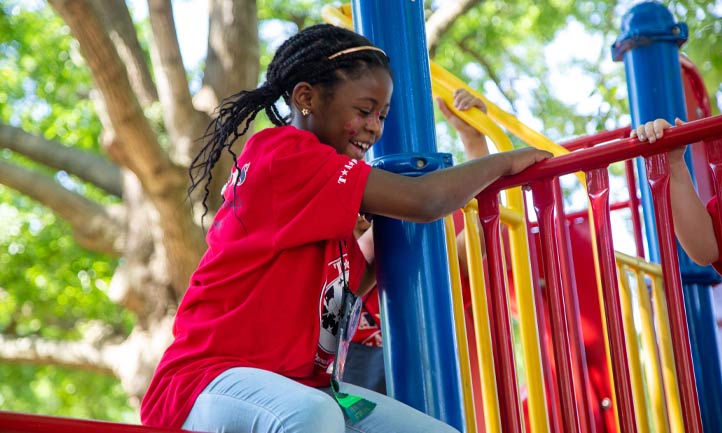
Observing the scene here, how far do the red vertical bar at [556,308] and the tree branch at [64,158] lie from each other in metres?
5.83

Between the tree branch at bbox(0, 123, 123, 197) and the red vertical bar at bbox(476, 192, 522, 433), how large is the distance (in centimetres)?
572

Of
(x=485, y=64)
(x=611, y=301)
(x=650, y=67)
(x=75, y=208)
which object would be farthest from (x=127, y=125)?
→ (x=485, y=64)

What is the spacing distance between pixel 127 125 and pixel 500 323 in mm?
4141

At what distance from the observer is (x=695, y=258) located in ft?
8.11

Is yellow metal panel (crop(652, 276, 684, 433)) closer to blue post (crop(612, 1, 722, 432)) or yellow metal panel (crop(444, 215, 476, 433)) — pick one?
blue post (crop(612, 1, 722, 432))

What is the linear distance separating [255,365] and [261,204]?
34cm

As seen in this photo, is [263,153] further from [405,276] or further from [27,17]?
[27,17]

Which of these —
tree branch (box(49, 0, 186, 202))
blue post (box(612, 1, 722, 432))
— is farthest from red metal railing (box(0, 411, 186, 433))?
tree branch (box(49, 0, 186, 202))

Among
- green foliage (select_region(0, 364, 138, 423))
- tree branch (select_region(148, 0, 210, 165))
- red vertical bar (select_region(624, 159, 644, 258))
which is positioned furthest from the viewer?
green foliage (select_region(0, 364, 138, 423))

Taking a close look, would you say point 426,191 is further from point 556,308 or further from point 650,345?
point 650,345

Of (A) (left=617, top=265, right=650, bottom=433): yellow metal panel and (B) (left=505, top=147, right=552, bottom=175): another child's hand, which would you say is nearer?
(B) (left=505, top=147, right=552, bottom=175): another child's hand

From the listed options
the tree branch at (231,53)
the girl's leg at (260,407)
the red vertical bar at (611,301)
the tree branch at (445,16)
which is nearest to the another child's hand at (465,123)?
the red vertical bar at (611,301)

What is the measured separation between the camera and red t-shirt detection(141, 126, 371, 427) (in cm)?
199

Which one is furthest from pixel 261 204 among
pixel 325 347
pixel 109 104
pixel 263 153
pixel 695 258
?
pixel 109 104
